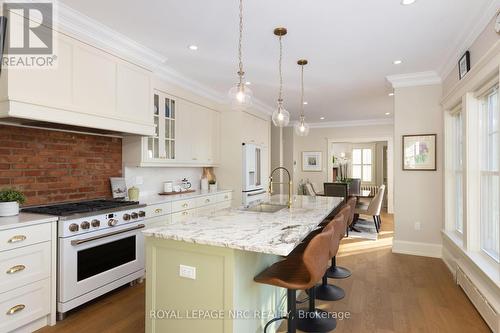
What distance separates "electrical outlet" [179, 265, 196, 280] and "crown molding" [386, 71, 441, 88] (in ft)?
12.8

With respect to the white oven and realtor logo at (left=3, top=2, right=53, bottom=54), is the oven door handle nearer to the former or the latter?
the white oven

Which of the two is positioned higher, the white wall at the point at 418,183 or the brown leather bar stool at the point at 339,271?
the white wall at the point at 418,183

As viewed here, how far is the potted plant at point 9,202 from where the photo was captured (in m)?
2.33

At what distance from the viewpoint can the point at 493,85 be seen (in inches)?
101

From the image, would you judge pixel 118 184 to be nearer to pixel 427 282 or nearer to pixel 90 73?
pixel 90 73

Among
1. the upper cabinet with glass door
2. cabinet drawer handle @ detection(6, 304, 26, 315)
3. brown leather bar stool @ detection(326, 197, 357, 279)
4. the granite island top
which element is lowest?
brown leather bar stool @ detection(326, 197, 357, 279)

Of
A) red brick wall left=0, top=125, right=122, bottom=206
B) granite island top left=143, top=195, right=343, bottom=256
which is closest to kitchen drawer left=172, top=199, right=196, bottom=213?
red brick wall left=0, top=125, right=122, bottom=206

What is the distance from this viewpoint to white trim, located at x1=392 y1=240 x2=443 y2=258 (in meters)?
4.22

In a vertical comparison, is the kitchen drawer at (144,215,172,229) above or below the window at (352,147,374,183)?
below

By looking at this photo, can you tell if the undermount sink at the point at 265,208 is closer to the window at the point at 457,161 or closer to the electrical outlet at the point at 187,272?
the electrical outlet at the point at 187,272

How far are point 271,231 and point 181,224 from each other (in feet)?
2.14

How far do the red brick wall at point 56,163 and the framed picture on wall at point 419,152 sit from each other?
13.2 ft

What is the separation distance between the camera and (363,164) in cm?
1038

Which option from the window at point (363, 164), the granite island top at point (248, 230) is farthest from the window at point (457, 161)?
the window at point (363, 164)
